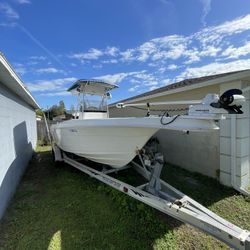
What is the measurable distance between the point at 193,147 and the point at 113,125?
3.56 m

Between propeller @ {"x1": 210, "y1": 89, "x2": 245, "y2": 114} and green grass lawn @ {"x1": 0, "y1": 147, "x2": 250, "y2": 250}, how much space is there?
2124mm

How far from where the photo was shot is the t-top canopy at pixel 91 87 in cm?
600

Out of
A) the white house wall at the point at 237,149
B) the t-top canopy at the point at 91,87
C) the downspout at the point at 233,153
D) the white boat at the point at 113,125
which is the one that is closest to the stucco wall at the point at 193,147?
the white house wall at the point at 237,149

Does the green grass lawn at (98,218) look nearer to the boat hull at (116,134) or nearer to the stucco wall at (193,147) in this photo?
the stucco wall at (193,147)

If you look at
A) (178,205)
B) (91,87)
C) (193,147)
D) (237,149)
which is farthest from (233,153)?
(91,87)

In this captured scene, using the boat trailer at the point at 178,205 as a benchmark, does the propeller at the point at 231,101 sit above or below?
above

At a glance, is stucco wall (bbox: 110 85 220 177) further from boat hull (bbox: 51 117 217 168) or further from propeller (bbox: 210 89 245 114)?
propeller (bbox: 210 89 245 114)

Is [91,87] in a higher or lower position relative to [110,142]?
higher

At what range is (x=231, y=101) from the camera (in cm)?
242

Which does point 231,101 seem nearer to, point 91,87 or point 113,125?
point 113,125

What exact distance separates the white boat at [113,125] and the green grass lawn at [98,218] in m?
0.87

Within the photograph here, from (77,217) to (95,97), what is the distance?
12.1ft

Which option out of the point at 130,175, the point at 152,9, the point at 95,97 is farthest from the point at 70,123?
the point at 152,9

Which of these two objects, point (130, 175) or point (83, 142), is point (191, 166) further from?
point (83, 142)
